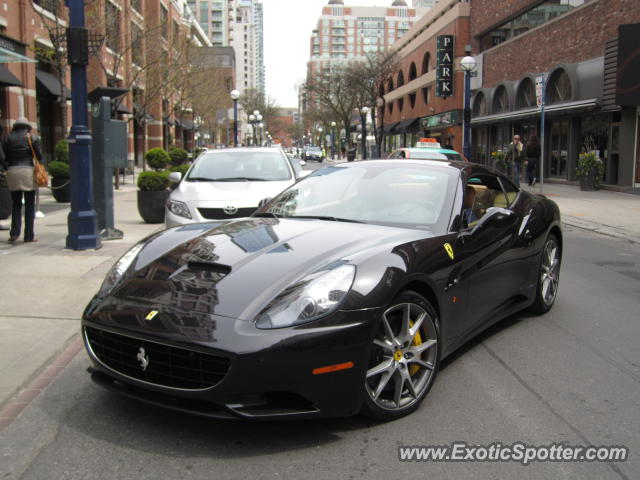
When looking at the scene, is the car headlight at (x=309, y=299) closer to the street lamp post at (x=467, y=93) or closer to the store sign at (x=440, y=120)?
the street lamp post at (x=467, y=93)

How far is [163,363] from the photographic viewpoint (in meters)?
3.22

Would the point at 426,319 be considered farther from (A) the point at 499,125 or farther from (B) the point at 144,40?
(A) the point at 499,125

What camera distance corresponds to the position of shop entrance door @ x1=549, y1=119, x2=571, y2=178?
26344mm

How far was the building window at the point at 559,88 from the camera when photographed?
998 inches

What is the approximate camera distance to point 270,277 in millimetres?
3465

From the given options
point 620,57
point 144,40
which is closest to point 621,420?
point 620,57

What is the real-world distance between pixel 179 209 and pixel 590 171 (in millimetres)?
17358

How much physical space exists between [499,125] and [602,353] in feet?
105

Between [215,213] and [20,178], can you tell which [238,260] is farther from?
[20,178]

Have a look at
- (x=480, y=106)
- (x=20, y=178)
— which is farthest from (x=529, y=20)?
(x=20, y=178)

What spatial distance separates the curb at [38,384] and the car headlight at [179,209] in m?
3.61

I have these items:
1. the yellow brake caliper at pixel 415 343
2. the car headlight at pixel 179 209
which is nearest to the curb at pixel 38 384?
the yellow brake caliper at pixel 415 343

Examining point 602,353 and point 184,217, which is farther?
point 184,217

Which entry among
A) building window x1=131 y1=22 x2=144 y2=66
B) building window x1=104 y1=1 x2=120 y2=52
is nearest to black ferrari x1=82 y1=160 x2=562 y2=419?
building window x1=104 y1=1 x2=120 y2=52
